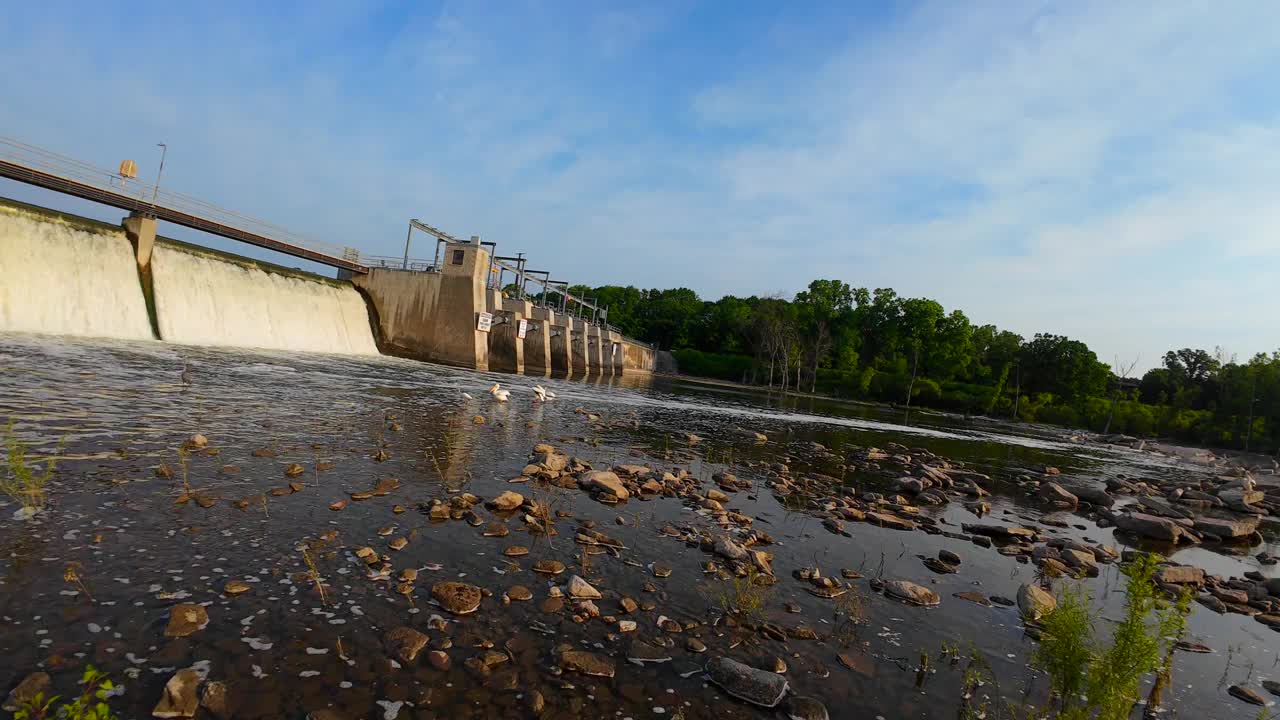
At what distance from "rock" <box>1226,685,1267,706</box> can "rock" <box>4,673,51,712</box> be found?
10.7 m

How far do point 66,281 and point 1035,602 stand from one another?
39594 millimetres

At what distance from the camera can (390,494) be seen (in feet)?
31.1

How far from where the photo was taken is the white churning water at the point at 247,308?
108ft

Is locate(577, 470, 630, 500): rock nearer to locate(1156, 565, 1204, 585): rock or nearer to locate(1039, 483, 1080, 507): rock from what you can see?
locate(1156, 565, 1204, 585): rock

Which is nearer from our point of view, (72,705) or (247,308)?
(72,705)

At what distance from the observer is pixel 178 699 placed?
13.1 ft

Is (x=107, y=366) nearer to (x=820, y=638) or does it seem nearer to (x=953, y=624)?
(x=820, y=638)

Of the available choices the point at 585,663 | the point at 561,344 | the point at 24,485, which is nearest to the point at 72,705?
the point at 585,663

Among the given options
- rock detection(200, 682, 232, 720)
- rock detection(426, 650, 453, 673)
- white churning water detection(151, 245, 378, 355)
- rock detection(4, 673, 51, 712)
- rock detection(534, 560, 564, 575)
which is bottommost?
rock detection(426, 650, 453, 673)

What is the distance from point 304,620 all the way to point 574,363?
6928cm

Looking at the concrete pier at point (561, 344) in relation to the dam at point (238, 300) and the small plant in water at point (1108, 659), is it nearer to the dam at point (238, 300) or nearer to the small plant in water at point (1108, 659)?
the dam at point (238, 300)

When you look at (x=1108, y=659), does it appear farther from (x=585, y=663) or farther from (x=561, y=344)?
(x=561, y=344)

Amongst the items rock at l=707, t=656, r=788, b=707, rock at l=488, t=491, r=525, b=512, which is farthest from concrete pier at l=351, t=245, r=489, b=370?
rock at l=707, t=656, r=788, b=707

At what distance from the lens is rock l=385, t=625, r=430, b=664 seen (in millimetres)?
4996
